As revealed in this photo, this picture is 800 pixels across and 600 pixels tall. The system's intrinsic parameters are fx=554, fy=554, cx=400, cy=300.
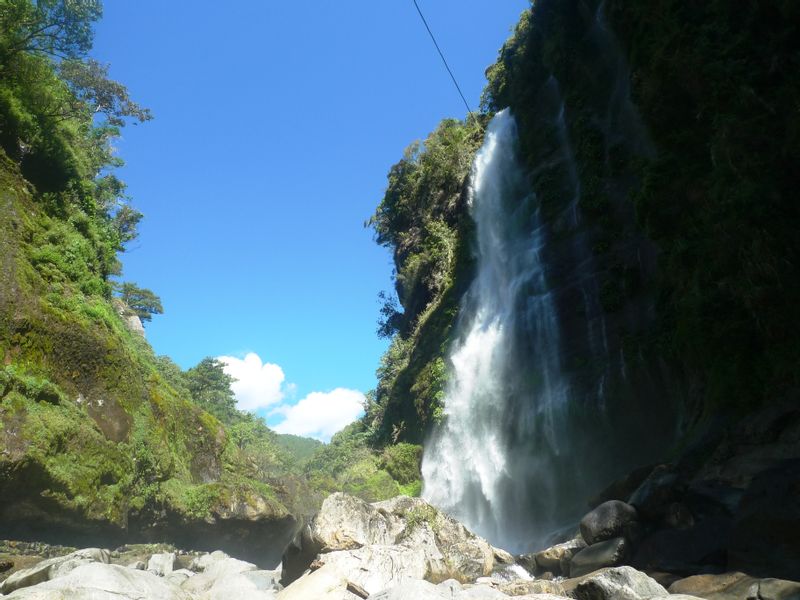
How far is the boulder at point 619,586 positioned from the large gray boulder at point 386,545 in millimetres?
3056

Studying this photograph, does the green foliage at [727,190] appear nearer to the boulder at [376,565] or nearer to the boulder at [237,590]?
the boulder at [376,565]

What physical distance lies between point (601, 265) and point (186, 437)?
15.3 m

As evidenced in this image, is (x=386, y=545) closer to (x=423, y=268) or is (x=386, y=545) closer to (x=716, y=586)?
(x=716, y=586)

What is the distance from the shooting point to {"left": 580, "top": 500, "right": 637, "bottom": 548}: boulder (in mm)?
9070

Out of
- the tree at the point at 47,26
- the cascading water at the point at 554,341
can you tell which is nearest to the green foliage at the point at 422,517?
the cascading water at the point at 554,341

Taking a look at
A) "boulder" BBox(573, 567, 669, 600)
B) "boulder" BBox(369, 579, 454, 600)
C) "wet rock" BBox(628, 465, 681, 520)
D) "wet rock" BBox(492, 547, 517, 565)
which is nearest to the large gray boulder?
"wet rock" BBox(492, 547, 517, 565)

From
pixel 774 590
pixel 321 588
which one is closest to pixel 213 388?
pixel 321 588

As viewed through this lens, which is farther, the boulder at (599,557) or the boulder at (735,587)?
the boulder at (599,557)

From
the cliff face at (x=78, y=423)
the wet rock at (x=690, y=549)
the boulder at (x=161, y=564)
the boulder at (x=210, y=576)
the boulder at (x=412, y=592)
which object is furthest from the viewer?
the boulder at (x=161, y=564)

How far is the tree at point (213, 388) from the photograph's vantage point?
4550 centimetres

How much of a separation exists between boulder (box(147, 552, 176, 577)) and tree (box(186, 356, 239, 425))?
29.1 metres

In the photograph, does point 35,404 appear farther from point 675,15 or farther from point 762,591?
point 675,15

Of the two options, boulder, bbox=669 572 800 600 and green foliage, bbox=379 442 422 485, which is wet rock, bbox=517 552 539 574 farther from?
green foliage, bbox=379 442 422 485

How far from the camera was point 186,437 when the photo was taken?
19.2 meters
